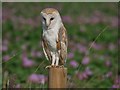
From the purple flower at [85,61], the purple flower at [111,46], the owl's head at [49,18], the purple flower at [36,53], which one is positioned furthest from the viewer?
the purple flower at [111,46]

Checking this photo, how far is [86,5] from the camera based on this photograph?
13156mm

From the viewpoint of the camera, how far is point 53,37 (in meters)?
3.54

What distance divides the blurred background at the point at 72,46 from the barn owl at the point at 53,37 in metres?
0.50

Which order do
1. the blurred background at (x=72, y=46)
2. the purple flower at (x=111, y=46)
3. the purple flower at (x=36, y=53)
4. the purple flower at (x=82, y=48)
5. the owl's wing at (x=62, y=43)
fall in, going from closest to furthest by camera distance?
the owl's wing at (x=62, y=43)
the blurred background at (x=72, y=46)
the purple flower at (x=36, y=53)
the purple flower at (x=82, y=48)
the purple flower at (x=111, y=46)

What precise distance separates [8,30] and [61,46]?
253 inches

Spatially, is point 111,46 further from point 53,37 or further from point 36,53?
point 53,37

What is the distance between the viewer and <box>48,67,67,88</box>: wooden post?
11.4 ft

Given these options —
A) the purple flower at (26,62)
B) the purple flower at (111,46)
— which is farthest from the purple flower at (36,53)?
the purple flower at (111,46)

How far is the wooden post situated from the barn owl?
0.32 feet

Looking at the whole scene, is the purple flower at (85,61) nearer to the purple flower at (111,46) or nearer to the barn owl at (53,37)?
the purple flower at (111,46)

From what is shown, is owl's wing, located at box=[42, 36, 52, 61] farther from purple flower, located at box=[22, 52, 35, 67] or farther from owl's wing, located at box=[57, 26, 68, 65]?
purple flower, located at box=[22, 52, 35, 67]

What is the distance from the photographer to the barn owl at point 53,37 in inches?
137

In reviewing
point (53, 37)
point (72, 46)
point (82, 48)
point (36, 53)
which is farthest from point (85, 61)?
point (53, 37)

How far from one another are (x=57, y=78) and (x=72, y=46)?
5.24 m
